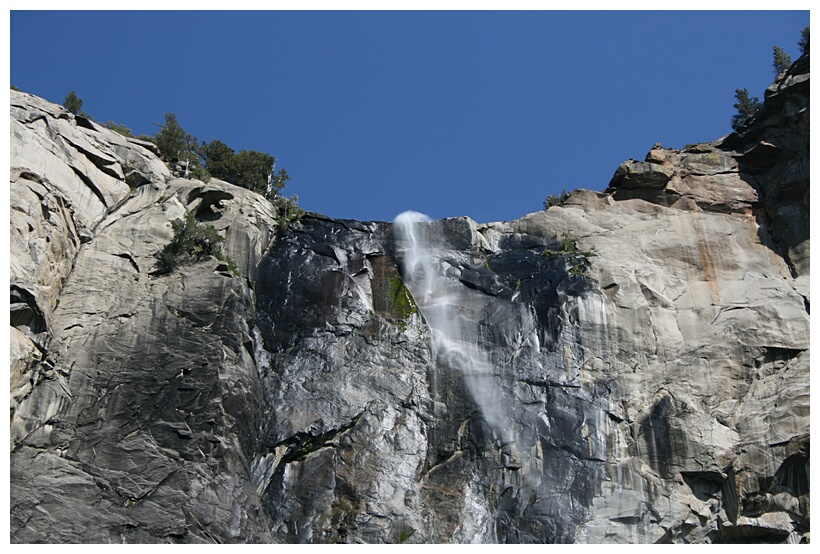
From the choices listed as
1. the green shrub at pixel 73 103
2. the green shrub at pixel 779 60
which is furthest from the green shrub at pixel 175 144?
the green shrub at pixel 779 60

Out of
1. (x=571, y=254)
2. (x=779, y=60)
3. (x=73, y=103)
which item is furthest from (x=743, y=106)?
(x=73, y=103)

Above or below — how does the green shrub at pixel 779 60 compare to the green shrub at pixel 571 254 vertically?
above

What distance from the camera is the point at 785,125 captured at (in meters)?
32.9

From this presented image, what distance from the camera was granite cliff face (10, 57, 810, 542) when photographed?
75.8ft

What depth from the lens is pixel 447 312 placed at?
2908 centimetres

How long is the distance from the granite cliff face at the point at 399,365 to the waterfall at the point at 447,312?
7 cm

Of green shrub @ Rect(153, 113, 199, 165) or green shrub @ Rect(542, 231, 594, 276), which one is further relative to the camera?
green shrub @ Rect(153, 113, 199, 165)

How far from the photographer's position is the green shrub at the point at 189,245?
27.5m

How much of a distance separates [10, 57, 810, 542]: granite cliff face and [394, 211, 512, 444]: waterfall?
0.07 m

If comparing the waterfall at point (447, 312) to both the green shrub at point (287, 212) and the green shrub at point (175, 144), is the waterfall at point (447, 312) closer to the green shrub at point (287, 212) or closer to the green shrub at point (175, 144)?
the green shrub at point (287, 212)

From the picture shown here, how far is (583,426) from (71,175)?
1565 centimetres

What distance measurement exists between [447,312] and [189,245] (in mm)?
7541

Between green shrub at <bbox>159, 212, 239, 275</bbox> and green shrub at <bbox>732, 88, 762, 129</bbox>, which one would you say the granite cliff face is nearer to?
green shrub at <bbox>159, 212, 239, 275</bbox>

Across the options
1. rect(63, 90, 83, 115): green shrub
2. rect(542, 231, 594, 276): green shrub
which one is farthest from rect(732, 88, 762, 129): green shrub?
rect(63, 90, 83, 115): green shrub
